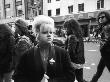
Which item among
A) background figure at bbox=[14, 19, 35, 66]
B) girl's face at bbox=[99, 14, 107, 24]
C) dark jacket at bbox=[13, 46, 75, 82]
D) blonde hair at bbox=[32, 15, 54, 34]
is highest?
girl's face at bbox=[99, 14, 107, 24]

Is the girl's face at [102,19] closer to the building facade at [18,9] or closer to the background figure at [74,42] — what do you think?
the background figure at [74,42]

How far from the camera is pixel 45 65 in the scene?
271 cm

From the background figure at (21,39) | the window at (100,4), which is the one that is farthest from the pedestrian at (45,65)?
the window at (100,4)

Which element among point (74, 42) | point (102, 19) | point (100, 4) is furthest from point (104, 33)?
point (100, 4)

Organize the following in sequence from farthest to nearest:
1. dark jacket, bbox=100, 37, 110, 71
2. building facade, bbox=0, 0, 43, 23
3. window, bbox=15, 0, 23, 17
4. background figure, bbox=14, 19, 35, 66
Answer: window, bbox=15, 0, 23, 17
building facade, bbox=0, 0, 43, 23
background figure, bbox=14, 19, 35, 66
dark jacket, bbox=100, 37, 110, 71

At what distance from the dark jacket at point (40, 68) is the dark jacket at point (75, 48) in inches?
107

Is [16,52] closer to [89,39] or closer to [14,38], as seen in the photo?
[14,38]

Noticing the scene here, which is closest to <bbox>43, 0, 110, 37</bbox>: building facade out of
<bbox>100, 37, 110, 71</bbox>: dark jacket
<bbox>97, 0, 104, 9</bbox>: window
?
<bbox>97, 0, 104, 9</bbox>: window

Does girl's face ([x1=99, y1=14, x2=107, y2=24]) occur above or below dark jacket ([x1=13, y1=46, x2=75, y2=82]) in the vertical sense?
above

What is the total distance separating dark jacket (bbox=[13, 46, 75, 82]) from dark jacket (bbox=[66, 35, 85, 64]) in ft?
8.88

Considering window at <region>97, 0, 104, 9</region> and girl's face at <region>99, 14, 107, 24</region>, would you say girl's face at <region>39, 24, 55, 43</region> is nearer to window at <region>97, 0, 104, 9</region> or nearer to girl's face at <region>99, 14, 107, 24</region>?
girl's face at <region>99, 14, 107, 24</region>

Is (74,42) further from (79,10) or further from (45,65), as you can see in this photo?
(79,10)

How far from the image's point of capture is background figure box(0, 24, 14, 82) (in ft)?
Result: 16.6

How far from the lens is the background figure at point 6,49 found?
5066 millimetres
